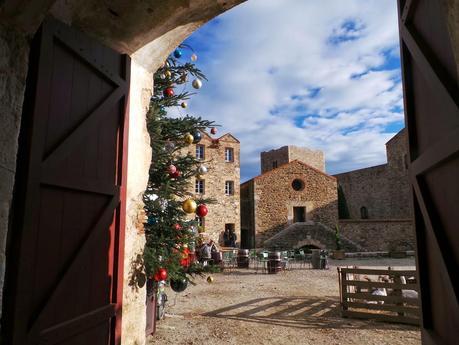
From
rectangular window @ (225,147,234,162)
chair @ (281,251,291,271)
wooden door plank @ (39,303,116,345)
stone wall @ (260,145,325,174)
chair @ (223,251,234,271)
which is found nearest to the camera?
wooden door plank @ (39,303,116,345)

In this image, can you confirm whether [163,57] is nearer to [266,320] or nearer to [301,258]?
[266,320]

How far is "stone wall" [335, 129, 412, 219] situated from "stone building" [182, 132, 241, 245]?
12.4m

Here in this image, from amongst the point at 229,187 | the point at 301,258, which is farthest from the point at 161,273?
the point at 229,187

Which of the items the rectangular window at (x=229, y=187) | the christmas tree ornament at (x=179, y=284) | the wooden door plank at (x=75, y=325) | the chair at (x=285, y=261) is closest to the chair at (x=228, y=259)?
the chair at (x=285, y=261)

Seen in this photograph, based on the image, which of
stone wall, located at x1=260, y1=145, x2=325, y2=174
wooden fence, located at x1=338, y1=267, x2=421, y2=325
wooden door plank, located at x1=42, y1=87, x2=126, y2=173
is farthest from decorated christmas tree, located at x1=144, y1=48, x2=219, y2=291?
stone wall, located at x1=260, y1=145, x2=325, y2=174

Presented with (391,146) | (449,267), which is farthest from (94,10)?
(391,146)

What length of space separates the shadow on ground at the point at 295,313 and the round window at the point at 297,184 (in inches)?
637

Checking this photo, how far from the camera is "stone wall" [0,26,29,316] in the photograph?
1.87 m

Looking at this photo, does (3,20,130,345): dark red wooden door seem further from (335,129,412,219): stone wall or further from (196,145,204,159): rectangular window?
(335,129,412,219): stone wall

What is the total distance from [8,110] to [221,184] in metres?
21.4

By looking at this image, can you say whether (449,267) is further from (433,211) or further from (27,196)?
(27,196)

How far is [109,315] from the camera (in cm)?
291

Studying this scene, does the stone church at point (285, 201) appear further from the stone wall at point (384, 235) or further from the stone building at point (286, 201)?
the stone wall at point (384, 235)

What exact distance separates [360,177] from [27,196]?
30.8 metres
